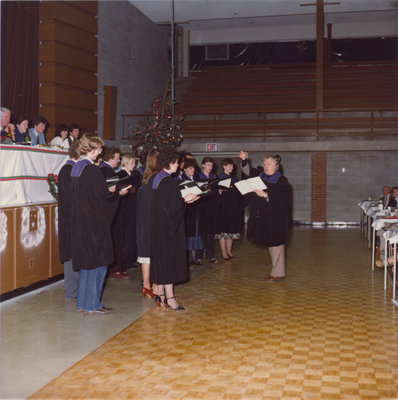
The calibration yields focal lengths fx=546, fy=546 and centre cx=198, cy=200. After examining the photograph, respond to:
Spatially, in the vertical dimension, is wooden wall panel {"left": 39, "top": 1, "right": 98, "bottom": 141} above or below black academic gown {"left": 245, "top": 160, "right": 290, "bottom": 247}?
above

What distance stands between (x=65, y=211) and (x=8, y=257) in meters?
0.73

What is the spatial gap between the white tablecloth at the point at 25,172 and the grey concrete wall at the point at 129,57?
6640 millimetres

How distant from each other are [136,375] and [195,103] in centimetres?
1454

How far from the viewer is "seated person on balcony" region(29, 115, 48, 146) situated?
7.34 metres

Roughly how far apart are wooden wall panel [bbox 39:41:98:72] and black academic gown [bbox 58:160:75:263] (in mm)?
6328

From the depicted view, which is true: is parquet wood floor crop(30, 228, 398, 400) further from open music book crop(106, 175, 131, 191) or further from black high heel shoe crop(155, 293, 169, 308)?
open music book crop(106, 175, 131, 191)

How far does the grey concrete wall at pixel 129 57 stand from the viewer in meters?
13.1

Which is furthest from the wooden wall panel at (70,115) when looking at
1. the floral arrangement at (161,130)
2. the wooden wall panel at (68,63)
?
the floral arrangement at (161,130)

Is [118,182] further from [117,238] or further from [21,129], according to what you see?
[21,129]

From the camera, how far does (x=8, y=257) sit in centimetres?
546

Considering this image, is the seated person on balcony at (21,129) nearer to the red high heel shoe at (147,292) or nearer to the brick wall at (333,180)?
the red high heel shoe at (147,292)

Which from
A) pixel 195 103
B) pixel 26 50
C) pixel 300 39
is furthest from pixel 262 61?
pixel 26 50

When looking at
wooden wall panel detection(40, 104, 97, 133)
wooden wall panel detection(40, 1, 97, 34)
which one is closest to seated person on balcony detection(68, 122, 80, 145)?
wooden wall panel detection(40, 104, 97, 133)

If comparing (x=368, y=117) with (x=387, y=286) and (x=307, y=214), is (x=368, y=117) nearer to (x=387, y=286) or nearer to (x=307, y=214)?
(x=307, y=214)
